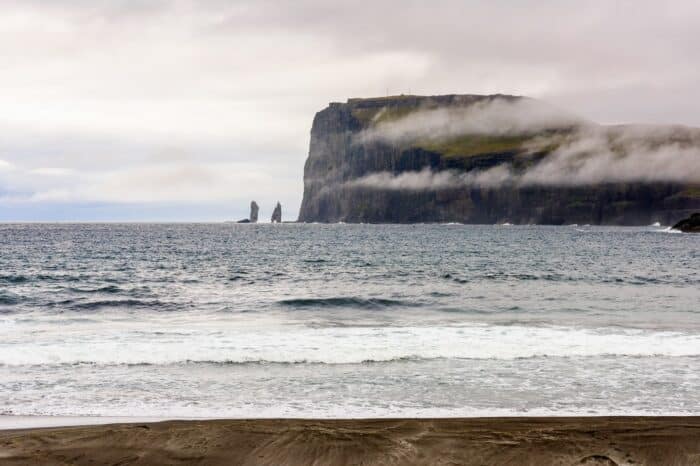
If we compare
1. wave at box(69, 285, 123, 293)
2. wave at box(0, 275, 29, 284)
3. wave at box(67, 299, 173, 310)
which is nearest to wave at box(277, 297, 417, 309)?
wave at box(67, 299, 173, 310)

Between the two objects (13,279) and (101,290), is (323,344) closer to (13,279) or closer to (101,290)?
(101,290)

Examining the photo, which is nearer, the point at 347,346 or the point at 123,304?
the point at 347,346

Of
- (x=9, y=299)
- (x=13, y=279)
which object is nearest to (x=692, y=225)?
(x=13, y=279)

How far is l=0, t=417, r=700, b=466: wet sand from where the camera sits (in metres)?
8.68

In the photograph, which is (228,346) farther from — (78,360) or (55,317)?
(55,317)

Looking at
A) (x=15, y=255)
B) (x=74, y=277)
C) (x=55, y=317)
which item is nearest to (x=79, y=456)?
(x=55, y=317)

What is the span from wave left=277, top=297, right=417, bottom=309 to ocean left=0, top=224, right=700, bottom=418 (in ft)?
0.49

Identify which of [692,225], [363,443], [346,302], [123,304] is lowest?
[346,302]

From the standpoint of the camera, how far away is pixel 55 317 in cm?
2877

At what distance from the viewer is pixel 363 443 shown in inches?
364

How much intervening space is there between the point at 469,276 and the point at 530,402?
117ft

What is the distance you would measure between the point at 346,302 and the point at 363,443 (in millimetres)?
24959

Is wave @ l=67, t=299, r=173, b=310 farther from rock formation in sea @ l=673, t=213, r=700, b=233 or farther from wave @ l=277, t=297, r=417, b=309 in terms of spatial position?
rock formation in sea @ l=673, t=213, r=700, b=233

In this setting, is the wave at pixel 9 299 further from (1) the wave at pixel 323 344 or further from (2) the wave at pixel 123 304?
(1) the wave at pixel 323 344
